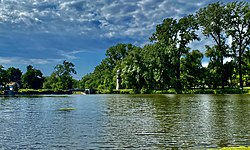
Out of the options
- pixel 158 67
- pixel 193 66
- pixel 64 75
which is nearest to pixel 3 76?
pixel 64 75

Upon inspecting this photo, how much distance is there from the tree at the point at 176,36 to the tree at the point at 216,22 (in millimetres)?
4752

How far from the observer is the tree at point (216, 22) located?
89188 millimetres

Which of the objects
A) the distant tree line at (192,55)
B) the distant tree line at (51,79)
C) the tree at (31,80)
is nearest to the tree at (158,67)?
the distant tree line at (192,55)

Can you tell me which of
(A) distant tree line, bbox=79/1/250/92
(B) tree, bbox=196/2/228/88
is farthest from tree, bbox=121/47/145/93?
(B) tree, bbox=196/2/228/88

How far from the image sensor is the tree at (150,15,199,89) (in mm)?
97500

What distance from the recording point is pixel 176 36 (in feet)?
334

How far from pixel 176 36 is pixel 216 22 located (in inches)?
606

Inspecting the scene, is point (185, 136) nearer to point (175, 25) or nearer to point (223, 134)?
point (223, 134)

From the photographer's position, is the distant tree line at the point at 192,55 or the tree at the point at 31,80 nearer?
the distant tree line at the point at 192,55

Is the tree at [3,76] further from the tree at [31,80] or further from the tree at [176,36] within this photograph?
the tree at [176,36]

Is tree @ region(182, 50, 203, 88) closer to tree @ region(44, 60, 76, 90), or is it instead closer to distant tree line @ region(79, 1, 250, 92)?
distant tree line @ region(79, 1, 250, 92)

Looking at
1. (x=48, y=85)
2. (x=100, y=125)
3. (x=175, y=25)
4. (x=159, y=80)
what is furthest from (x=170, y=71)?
(x=48, y=85)

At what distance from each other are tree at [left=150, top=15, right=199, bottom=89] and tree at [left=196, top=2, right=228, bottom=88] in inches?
187

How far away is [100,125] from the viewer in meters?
23.4
